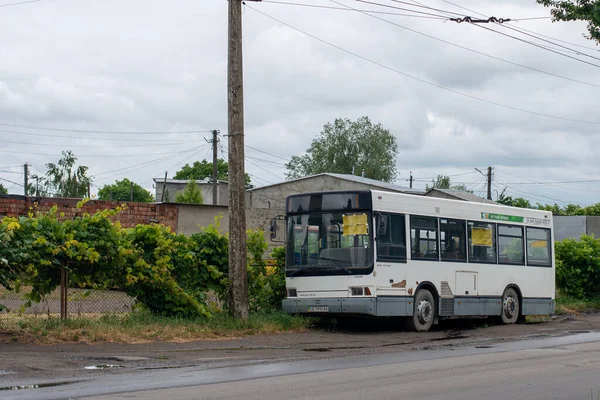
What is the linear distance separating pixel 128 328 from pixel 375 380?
6059 millimetres

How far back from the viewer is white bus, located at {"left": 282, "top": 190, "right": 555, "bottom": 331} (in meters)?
18.0

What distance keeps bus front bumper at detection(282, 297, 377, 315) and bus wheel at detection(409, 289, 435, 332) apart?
5.36 feet

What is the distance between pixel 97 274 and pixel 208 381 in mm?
5989

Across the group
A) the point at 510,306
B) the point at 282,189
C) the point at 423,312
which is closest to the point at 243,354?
the point at 423,312

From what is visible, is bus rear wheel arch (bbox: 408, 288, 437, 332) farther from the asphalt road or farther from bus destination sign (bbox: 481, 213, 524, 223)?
the asphalt road

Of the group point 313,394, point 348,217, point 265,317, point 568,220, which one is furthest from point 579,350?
point 568,220

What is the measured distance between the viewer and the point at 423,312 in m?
19.3

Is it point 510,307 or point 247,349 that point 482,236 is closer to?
point 510,307

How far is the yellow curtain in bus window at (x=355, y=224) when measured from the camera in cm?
1798

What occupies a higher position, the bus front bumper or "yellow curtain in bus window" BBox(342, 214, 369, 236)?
"yellow curtain in bus window" BBox(342, 214, 369, 236)

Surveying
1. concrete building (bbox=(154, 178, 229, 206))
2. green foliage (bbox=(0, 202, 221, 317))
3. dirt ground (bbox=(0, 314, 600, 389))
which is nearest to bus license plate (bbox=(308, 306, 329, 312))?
dirt ground (bbox=(0, 314, 600, 389))

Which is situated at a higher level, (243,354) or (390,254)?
(390,254)

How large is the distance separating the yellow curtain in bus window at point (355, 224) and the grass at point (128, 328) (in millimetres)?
2429

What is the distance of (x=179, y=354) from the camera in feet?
45.6
